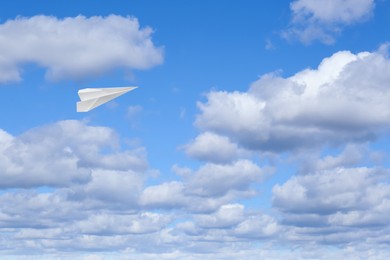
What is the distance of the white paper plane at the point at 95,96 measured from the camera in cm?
10772

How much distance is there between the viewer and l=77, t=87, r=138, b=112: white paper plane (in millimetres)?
107719

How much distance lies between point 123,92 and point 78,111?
10.7 meters

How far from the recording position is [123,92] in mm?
103938

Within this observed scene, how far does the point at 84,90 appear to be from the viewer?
11300cm

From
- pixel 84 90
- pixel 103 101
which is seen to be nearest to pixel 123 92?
pixel 103 101

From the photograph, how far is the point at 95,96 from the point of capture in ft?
361

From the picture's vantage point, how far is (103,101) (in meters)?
108

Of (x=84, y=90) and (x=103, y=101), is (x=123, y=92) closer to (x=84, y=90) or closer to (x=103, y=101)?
(x=103, y=101)

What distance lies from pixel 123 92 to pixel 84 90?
43.5ft

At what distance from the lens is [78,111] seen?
107 m

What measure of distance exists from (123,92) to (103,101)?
6429 mm

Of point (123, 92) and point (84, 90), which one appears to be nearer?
point (123, 92)
